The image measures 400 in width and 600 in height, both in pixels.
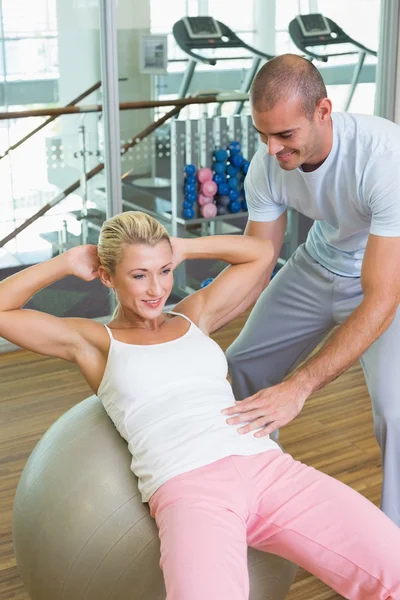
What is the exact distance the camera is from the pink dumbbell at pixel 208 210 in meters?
3.89

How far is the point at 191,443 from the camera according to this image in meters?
1.63

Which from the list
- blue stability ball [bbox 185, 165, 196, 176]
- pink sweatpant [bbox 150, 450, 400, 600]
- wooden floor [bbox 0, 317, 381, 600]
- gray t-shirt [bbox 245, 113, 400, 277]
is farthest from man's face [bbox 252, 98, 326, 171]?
blue stability ball [bbox 185, 165, 196, 176]

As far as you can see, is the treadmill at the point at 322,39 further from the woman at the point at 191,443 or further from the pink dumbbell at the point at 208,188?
the woman at the point at 191,443

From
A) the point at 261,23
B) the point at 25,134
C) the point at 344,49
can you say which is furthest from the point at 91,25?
the point at 344,49

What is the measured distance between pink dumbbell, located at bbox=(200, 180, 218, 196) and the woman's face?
210 centimetres

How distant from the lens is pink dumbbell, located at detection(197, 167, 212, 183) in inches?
152

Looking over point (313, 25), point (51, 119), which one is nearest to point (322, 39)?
point (313, 25)

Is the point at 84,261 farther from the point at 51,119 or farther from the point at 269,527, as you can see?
the point at 51,119

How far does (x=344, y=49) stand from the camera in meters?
4.07

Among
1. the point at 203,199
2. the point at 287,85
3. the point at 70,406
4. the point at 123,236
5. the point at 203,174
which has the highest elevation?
the point at 287,85

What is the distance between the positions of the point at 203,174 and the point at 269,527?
2.50 meters

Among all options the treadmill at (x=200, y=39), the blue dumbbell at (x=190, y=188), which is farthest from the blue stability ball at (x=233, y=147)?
the treadmill at (x=200, y=39)

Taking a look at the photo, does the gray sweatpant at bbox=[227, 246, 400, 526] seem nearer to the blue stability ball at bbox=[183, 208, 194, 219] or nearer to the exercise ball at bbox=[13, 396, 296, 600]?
the exercise ball at bbox=[13, 396, 296, 600]

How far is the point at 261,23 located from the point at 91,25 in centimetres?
86
